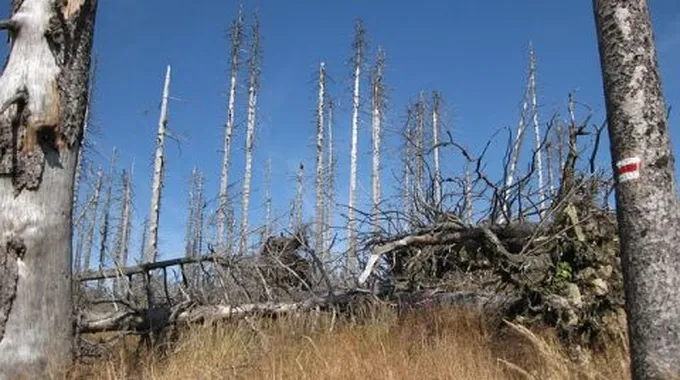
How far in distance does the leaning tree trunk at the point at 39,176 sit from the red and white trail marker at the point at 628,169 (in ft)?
11.7

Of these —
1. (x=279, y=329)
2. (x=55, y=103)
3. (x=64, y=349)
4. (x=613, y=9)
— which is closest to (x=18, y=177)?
(x=55, y=103)

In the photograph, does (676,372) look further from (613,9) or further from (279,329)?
(279,329)

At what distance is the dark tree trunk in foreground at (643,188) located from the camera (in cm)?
321

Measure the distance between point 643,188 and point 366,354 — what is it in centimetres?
241

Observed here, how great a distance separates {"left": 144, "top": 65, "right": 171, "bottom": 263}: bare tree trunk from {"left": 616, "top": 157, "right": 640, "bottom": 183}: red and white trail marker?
15805 mm

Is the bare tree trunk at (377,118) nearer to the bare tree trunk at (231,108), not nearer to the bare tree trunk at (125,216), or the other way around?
the bare tree trunk at (231,108)

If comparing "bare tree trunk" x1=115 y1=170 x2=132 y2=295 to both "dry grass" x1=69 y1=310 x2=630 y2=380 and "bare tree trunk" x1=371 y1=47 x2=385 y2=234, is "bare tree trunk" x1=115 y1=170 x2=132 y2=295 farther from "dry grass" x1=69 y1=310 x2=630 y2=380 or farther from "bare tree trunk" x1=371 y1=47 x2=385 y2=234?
"dry grass" x1=69 y1=310 x2=630 y2=380

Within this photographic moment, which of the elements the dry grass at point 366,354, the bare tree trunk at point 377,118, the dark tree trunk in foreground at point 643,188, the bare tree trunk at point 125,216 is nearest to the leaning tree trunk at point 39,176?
the dry grass at point 366,354

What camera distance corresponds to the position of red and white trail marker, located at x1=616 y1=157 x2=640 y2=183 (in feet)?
11.0

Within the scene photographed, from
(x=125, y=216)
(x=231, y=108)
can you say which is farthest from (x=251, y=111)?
(x=125, y=216)

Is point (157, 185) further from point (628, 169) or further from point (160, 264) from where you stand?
point (628, 169)

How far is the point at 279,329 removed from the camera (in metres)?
5.70

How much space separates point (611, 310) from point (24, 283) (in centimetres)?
435

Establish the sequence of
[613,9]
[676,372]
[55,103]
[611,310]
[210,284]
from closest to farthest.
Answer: [676,372] → [613,9] → [55,103] → [611,310] → [210,284]
